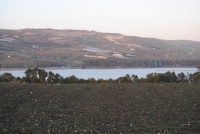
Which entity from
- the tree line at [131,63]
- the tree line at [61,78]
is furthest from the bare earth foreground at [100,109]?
the tree line at [131,63]

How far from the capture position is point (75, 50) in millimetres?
Result: 147750

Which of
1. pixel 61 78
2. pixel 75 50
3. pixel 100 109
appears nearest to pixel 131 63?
pixel 75 50

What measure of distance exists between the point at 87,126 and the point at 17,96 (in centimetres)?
1055

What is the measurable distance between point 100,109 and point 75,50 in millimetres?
127583

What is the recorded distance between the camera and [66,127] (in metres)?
15.1

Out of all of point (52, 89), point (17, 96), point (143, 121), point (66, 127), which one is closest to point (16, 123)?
point (66, 127)

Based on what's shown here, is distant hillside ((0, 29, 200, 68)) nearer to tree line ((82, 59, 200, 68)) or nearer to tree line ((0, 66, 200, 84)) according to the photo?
tree line ((82, 59, 200, 68))

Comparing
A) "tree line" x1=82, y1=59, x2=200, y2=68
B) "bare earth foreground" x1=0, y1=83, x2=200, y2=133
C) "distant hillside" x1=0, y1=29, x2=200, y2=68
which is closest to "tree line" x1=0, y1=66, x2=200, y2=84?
"bare earth foreground" x1=0, y1=83, x2=200, y2=133

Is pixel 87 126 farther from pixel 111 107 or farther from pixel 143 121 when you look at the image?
pixel 111 107

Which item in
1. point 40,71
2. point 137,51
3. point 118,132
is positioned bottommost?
point 118,132

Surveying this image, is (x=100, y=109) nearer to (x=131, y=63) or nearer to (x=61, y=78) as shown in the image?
(x=61, y=78)

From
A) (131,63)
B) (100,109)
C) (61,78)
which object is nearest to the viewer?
(100,109)

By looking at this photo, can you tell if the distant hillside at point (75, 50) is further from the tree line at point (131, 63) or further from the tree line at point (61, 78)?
the tree line at point (61, 78)

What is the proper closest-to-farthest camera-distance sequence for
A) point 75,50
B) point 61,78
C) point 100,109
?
point 100,109 → point 61,78 → point 75,50
